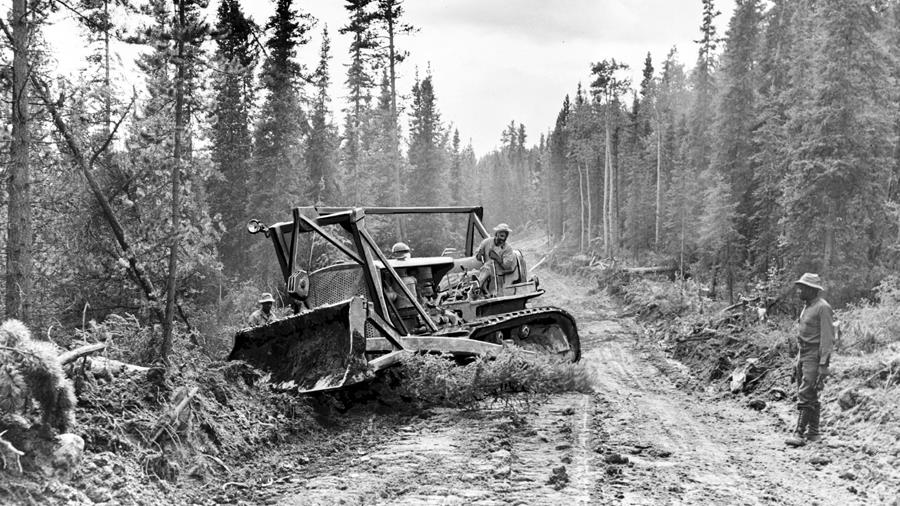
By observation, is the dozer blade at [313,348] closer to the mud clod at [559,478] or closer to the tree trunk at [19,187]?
the mud clod at [559,478]

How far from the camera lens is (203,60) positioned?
9.97 metres

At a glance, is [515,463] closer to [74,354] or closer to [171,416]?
[171,416]

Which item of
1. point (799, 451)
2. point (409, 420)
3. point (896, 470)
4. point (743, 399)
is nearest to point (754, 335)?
point (743, 399)

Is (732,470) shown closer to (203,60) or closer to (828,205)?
(203,60)

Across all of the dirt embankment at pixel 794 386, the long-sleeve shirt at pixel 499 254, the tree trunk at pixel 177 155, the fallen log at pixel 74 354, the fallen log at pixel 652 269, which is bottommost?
the fallen log at pixel 652 269

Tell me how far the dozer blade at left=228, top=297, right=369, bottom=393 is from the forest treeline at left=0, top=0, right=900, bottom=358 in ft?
3.69

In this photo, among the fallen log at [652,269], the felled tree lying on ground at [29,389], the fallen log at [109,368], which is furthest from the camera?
the fallen log at [652,269]

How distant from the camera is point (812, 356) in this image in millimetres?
7656

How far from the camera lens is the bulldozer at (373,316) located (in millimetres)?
7816

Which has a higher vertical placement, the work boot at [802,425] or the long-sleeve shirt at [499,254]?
the long-sleeve shirt at [499,254]

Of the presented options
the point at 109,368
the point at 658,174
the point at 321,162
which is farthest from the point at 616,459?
the point at 658,174

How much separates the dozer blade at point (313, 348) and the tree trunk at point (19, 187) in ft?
13.4

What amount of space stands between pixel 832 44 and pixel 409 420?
19.8 metres

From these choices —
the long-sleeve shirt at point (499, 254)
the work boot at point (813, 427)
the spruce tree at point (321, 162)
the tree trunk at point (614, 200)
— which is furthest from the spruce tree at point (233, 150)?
the tree trunk at point (614, 200)
